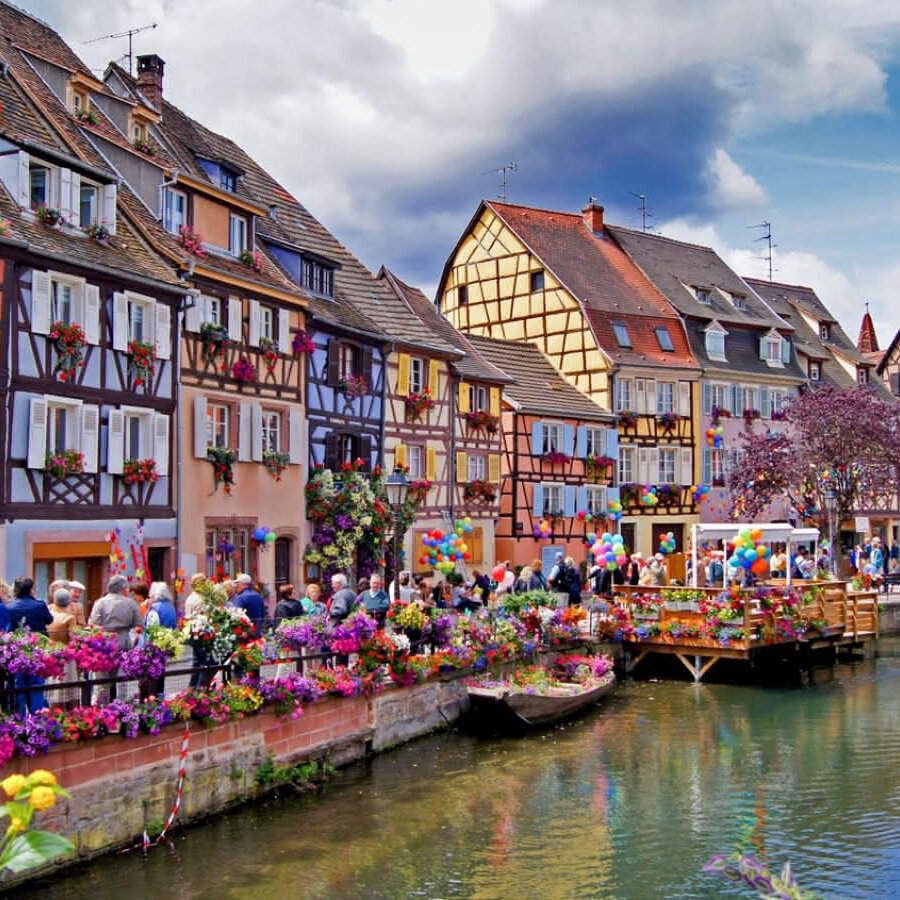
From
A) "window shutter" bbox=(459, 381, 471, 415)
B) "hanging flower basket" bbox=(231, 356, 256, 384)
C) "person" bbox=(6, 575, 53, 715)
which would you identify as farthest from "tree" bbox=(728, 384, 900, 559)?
"person" bbox=(6, 575, 53, 715)

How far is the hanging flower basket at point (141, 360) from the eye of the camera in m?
22.3

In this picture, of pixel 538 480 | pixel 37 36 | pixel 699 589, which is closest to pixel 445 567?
pixel 699 589

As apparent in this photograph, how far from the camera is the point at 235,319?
83.0 ft

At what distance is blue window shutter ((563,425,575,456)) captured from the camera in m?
41.2

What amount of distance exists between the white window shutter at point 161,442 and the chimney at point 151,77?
9.43m

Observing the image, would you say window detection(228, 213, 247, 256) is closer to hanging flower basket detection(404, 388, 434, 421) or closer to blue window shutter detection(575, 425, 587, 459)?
hanging flower basket detection(404, 388, 434, 421)

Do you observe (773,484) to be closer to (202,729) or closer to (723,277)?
(723,277)

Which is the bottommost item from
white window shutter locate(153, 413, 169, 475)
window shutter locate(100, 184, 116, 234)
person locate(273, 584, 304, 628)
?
person locate(273, 584, 304, 628)

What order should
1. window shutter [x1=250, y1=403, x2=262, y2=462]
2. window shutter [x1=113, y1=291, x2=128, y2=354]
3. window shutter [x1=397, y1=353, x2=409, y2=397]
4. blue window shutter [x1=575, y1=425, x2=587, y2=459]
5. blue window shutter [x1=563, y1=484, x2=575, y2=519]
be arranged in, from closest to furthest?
window shutter [x1=113, y1=291, x2=128, y2=354] < window shutter [x1=250, y1=403, x2=262, y2=462] < window shutter [x1=397, y1=353, x2=409, y2=397] < blue window shutter [x1=563, y1=484, x2=575, y2=519] < blue window shutter [x1=575, y1=425, x2=587, y2=459]

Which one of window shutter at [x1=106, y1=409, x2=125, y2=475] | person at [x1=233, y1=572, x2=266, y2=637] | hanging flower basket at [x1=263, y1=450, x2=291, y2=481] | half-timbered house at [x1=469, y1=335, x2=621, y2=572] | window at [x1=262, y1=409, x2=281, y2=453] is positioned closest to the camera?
person at [x1=233, y1=572, x2=266, y2=637]

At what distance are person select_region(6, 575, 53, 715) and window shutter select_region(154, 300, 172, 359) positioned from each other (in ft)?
Answer: 35.3

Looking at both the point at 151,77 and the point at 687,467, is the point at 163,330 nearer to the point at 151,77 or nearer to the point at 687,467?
Result: the point at 151,77

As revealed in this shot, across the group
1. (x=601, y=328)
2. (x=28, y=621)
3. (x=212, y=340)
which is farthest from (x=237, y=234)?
(x=601, y=328)

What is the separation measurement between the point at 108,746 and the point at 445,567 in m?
17.1
